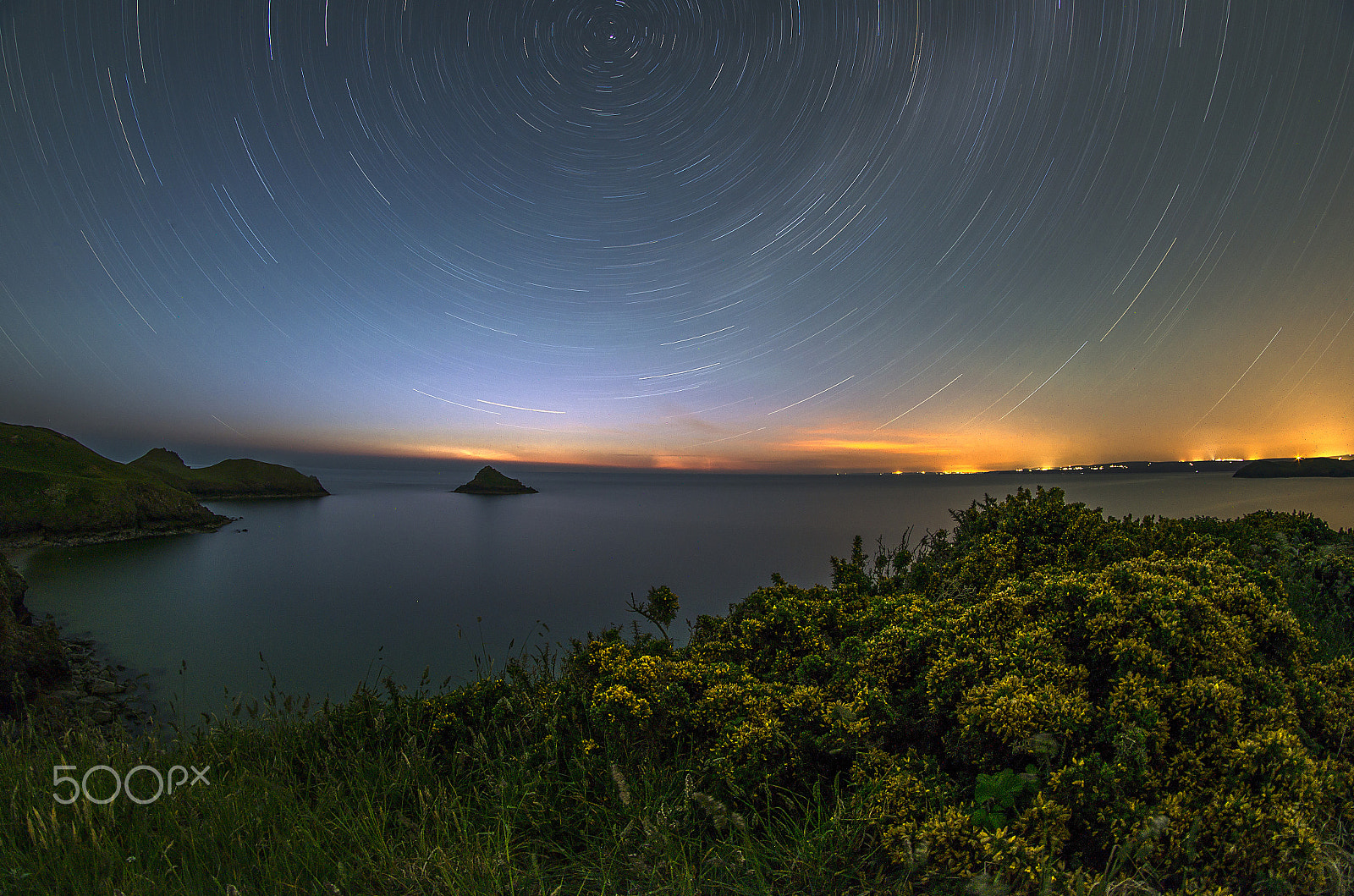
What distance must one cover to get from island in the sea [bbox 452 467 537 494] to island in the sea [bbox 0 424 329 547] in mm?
66076

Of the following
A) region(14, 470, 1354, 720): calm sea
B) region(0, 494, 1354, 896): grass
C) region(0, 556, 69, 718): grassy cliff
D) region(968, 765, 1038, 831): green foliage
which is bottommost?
region(14, 470, 1354, 720): calm sea

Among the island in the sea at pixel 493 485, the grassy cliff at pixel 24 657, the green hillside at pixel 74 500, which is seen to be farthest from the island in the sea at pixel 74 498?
the island in the sea at pixel 493 485

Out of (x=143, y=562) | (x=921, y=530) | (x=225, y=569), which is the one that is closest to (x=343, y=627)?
(x=225, y=569)

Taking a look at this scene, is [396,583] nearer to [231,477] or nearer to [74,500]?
[74,500]

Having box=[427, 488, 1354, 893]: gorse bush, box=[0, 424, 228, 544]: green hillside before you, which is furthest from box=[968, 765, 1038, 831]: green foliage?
box=[0, 424, 228, 544]: green hillside

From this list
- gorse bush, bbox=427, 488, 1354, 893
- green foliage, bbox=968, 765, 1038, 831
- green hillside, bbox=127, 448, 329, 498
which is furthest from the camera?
green hillside, bbox=127, 448, 329, 498

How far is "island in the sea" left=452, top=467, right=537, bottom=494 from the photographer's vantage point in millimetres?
118312

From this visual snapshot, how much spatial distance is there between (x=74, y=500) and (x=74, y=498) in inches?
10.5

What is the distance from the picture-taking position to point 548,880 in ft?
8.34

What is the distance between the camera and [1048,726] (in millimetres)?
2420

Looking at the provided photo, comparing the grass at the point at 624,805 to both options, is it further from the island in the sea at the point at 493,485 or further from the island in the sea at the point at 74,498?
the island in the sea at the point at 493,485

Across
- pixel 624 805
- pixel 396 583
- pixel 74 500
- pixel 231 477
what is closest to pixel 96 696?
pixel 396 583

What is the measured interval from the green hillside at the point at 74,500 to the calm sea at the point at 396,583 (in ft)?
7.98

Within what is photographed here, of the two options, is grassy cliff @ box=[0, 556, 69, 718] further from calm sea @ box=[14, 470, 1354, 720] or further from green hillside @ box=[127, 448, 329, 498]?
green hillside @ box=[127, 448, 329, 498]
